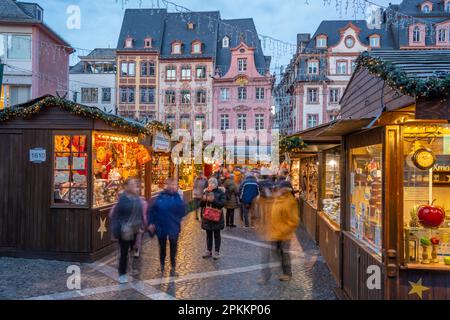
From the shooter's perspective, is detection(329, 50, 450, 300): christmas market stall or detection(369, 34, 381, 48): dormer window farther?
detection(369, 34, 381, 48): dormer window

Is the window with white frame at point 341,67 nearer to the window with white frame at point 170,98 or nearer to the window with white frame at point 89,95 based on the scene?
the window with white frame at point 170,98

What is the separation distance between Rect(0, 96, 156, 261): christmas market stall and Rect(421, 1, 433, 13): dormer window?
37398 millimetres

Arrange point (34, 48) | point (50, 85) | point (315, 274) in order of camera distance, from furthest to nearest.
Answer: point (50, 85)
point (34, 48)
point (315, 274)

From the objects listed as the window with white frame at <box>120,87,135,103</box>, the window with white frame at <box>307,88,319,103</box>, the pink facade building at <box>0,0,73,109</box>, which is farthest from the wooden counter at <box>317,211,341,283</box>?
the window with white frame at <box>120,87,135,103</box>

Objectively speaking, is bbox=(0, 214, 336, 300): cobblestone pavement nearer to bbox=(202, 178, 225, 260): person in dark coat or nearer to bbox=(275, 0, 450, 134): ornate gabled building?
bbox=(202, 178, 225, 260): person in dark coat

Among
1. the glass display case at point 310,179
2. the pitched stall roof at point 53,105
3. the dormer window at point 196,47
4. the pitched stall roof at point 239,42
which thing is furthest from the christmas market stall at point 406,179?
the dormer window at point 196,47

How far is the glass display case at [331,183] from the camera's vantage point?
30.2 ft

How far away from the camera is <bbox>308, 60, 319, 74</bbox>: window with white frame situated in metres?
41.0

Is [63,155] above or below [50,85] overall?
below

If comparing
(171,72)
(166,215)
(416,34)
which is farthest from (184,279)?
(416,34)
